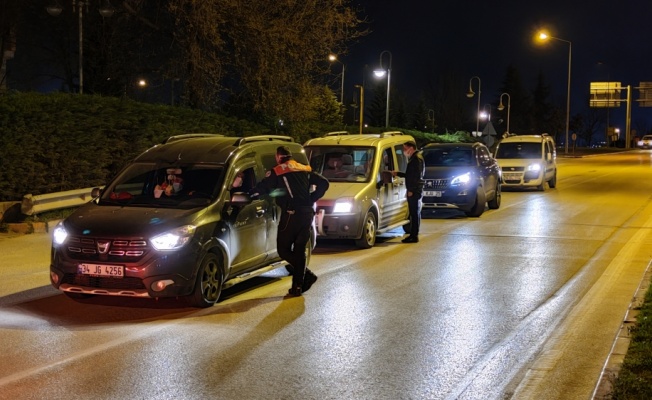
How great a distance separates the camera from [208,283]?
853 centimetres

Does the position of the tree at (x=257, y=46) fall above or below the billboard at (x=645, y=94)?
below

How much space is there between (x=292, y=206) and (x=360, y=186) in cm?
→ 422

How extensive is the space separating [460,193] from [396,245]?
477 centimetres

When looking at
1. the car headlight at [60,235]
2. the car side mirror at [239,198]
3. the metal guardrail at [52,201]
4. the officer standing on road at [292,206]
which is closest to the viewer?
the car headlight at [60,235]

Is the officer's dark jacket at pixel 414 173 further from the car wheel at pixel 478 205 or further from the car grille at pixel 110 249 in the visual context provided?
the car grille at pixel 110 249

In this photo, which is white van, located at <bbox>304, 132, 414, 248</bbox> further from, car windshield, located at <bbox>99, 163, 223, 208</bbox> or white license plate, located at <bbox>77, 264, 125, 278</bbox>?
white license plate, located at <bbox>77, 264, 125, 278</bbox>

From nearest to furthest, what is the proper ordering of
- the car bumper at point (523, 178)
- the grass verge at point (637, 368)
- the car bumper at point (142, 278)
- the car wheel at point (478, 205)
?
the grass verge at point (637, 368) → the car bumper at point (142, 278) → the car wheel at point (478, 205) → the car bumper at point (523, 178)

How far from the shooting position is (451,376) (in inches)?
245

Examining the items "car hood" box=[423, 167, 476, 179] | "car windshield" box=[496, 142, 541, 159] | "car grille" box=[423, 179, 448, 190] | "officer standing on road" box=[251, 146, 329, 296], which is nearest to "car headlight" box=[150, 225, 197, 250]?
Answer: "officer standing on road" box=[251, 146, 329, 296]

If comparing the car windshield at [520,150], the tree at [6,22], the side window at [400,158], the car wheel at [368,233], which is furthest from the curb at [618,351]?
the tree at [6,22]

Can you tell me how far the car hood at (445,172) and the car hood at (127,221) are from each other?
10.6 m

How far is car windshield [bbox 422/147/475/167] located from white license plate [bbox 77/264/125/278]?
1237 centimetres

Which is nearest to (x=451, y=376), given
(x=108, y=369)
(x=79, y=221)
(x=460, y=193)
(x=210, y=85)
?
(x=108, y=369)

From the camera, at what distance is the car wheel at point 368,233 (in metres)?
13.1
